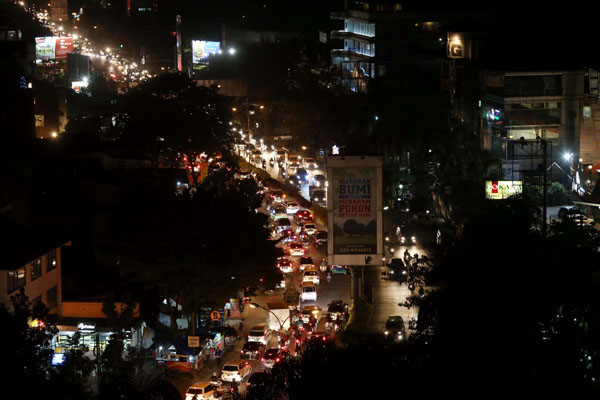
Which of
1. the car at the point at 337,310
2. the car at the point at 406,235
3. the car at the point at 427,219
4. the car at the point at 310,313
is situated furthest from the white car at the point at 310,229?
the car at the point at 337,310

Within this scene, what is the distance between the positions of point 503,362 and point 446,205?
3476cm

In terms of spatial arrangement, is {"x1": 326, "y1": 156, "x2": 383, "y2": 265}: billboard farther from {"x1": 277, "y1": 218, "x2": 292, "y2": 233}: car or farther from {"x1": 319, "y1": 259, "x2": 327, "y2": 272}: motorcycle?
{"x1": 277, "y1": 218, "x2": 292, "y2": 233}: car

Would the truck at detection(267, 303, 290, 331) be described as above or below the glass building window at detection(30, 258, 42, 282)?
below

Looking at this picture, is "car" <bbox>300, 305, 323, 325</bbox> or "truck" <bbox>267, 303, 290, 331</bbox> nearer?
"truck" <bbox>267, 303, 290, 331</bbox>

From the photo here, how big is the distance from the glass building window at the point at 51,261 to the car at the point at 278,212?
24428 mm

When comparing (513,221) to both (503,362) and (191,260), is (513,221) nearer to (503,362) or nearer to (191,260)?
(503,362)

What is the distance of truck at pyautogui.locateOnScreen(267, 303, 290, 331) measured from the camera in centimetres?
3910

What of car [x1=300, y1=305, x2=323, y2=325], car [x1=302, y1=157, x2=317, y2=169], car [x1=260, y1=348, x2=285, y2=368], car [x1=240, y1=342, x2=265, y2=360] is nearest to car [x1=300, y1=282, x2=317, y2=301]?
car [x1=300, y1=305, x2=323, y2=325]

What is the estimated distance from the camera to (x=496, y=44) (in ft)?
213

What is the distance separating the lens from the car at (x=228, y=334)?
3788 cm

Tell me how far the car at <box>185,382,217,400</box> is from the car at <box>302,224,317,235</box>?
26.3 m

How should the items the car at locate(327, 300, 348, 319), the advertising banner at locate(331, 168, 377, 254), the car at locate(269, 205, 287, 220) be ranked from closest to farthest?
the advertising banner at locate(331, 168, 377, 254)
the car at locate(327, 300, 348, 319)
the car at locate(269, 205, 287, 220)

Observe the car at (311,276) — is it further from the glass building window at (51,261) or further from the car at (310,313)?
the glass building window at (51,261)

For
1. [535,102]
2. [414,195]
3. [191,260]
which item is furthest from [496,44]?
[191,260]
